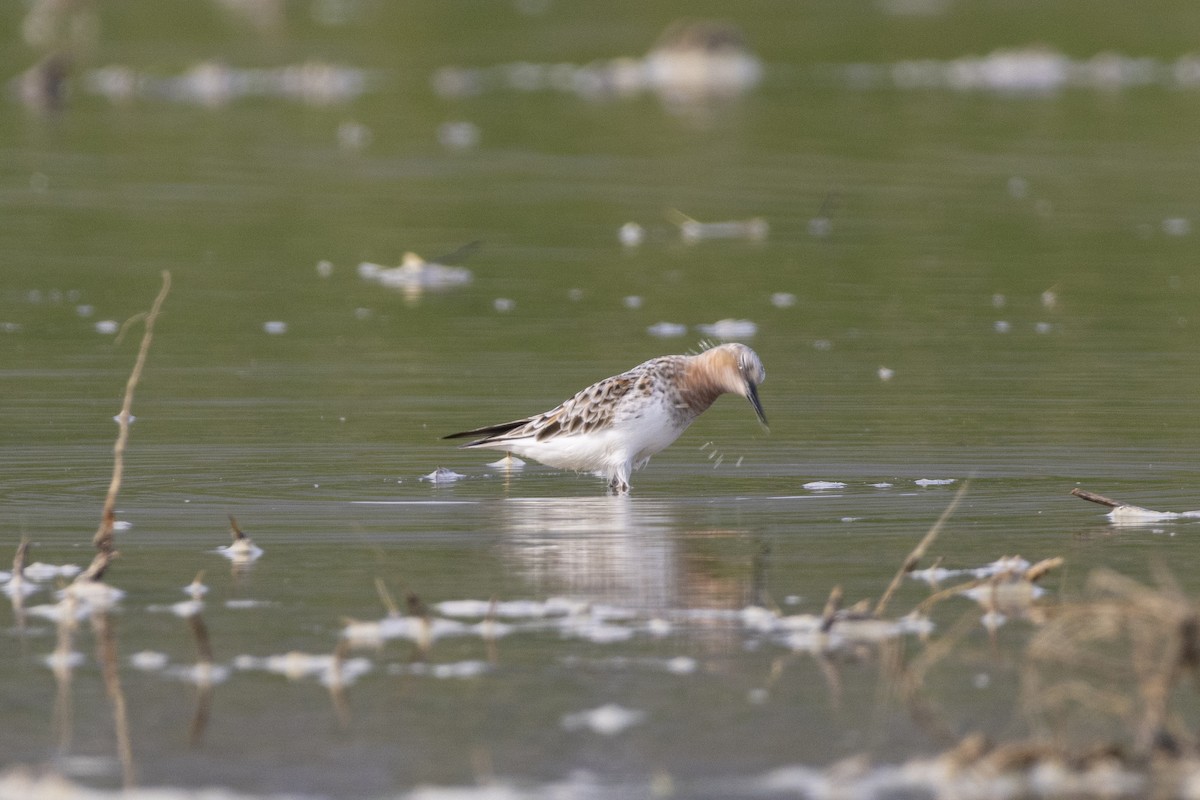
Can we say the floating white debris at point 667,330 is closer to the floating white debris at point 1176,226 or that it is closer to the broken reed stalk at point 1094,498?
the broken reed stalk at point 1094,498

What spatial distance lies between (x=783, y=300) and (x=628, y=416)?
606 centimetres

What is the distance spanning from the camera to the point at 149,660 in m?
6.37

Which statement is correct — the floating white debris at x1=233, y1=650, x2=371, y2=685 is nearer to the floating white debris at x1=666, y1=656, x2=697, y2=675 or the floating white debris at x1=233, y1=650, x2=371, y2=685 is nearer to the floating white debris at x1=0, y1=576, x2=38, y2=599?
the floating white debris at x1=666, y1=656, x2=697, y2=675

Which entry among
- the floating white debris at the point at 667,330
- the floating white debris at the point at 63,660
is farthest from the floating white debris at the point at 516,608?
the floating white debris at the point at 667,330

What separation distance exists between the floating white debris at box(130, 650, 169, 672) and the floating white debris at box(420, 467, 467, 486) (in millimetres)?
3074

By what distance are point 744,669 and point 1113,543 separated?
230cm

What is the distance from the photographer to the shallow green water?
5.95 metres

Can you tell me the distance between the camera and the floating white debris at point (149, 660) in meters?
6.31

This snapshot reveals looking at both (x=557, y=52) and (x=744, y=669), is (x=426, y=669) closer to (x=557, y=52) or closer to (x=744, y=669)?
(x=744, y=669)

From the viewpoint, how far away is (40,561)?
25.3 feet

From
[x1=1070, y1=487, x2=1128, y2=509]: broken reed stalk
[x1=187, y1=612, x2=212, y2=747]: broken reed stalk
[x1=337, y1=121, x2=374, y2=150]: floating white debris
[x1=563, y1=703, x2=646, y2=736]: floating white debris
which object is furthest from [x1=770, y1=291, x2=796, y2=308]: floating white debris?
[x1=337, y1=121, x2=374, y2=150]: floating white debris

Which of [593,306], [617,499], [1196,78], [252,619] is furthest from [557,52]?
[252,619]

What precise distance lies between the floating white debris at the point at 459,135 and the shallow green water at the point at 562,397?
0.96ft

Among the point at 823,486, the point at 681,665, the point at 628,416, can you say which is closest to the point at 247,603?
the point at 681,665
